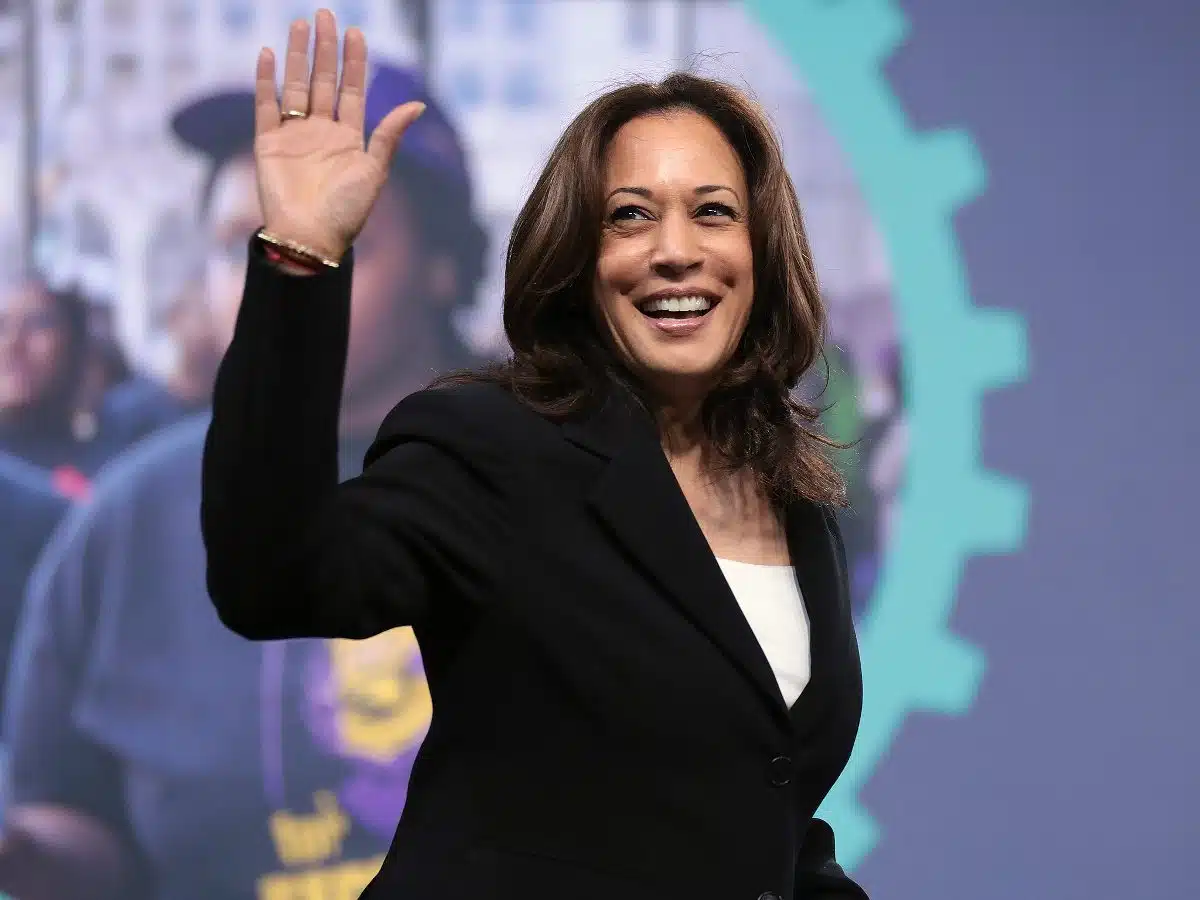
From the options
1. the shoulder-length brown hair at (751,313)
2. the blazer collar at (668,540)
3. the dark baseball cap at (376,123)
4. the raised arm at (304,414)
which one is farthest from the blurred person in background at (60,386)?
the raised arm at (304,414)

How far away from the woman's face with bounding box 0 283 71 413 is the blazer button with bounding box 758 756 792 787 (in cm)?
169

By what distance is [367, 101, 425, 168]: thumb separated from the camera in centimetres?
86

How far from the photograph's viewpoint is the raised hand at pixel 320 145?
817 millimetres

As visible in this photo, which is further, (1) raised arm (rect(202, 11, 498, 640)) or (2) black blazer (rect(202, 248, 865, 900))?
(2) black blazer (rect(202, 248, 865, 900))

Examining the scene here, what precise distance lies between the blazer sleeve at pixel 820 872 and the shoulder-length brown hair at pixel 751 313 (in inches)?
12.3

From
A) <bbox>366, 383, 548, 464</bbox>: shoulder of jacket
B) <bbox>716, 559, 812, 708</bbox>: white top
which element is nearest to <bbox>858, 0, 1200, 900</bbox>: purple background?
<bbox>716, 559, 812, 708</bbox>: white top

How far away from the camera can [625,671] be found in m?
1.00

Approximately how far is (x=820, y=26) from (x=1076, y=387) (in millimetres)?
913

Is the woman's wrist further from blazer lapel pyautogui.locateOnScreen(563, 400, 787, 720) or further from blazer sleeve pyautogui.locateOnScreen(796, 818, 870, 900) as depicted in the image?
blazer sleeve pyautogui.locateOnScreen(796, 818, 870, 900)

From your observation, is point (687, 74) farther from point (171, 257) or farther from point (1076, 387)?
point (1076, 387)

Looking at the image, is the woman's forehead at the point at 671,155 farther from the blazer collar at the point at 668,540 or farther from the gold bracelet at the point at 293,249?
the gold bracelet at the point at 293,249

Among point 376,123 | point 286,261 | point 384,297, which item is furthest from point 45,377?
point 286,261

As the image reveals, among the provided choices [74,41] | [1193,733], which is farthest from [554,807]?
[1193,733]

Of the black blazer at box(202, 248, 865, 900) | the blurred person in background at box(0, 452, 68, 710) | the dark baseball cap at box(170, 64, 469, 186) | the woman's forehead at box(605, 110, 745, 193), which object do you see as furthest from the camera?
the dark baseball cap at box(170, 64, 469, 186)
